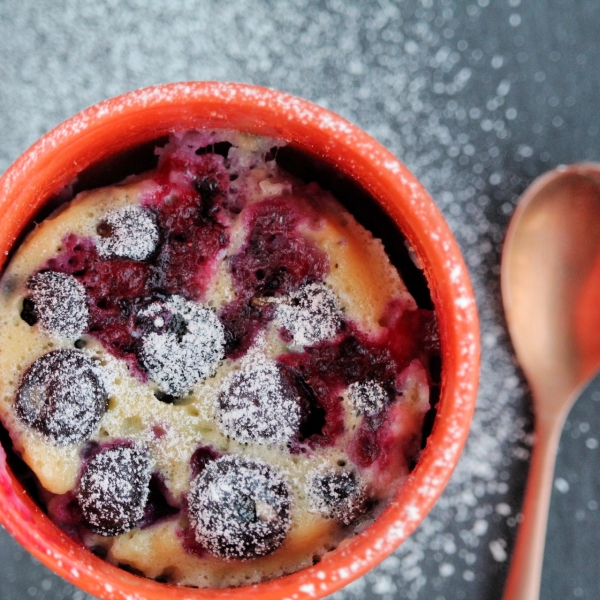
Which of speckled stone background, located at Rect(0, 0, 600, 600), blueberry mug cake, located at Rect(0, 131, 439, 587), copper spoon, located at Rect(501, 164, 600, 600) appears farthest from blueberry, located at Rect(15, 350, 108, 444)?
copper spoon, located at Rect(501, 164, 600, 600)

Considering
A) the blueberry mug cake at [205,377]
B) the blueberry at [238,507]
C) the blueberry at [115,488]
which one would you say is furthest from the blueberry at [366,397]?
the blueberry at [115,488]

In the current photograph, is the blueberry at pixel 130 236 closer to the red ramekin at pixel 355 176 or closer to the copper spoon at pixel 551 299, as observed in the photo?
the red ramekin at pixel 355 176

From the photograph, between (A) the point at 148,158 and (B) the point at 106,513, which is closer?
(B) the point at 106,513

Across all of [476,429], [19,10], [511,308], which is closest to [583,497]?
[476,429]

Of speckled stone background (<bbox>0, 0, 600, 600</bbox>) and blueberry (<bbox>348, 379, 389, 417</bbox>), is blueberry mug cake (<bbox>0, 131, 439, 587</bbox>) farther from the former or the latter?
speckled stone background (<bbox>0, 0, 600, 600</bbox>)

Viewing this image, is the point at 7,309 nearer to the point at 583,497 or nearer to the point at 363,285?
the point at 363,285
